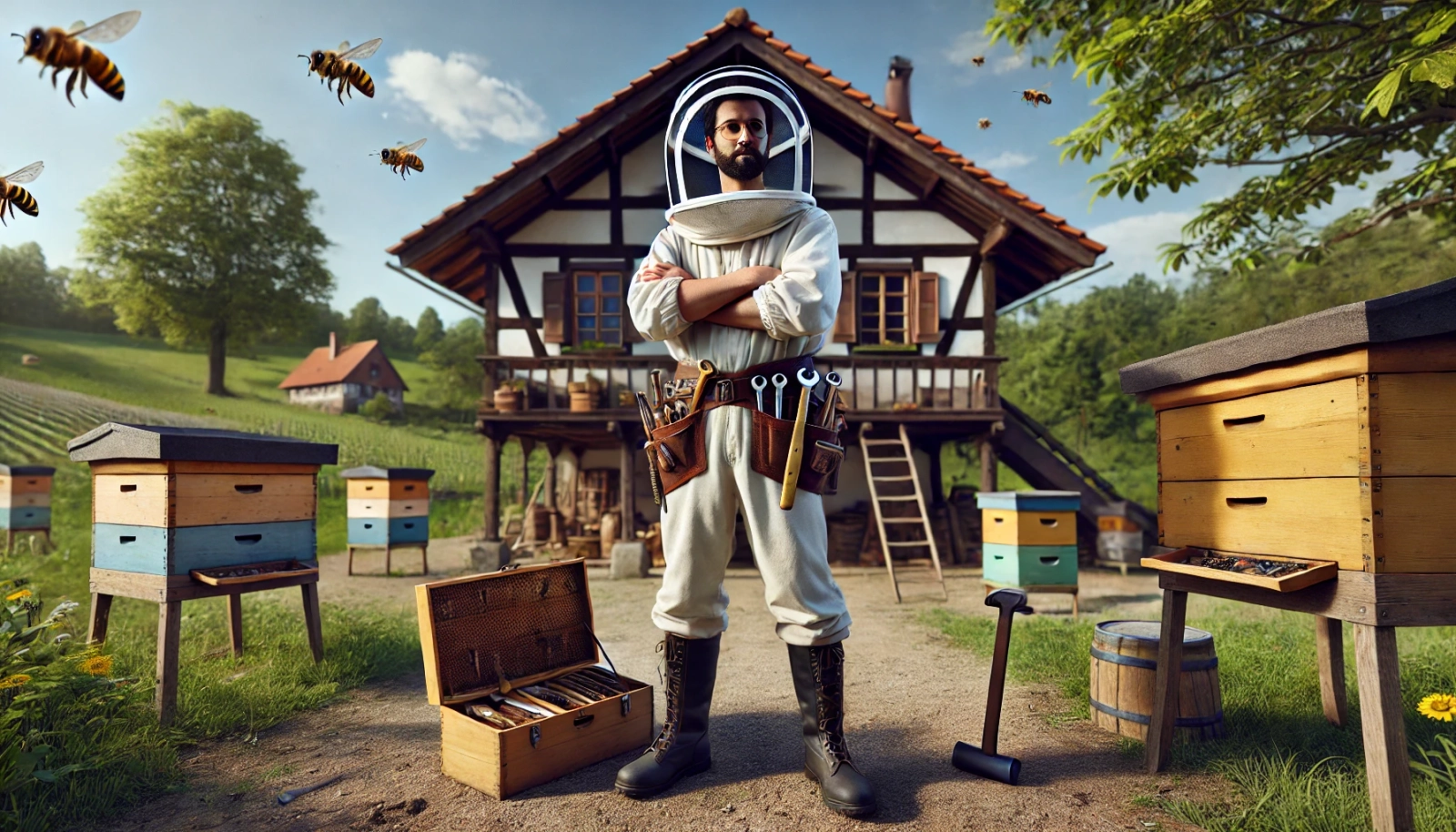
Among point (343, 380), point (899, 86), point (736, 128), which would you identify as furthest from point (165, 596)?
point (343, 380)

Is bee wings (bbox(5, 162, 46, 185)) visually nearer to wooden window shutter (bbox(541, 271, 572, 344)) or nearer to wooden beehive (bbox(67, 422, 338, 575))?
wooden beehive (bbox(67, 422, 338, 575))

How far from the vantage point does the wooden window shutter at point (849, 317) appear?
8977 millimetres

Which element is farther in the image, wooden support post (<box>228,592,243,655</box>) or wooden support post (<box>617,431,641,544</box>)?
wooden support post (<box>617,431,641,544</box>)

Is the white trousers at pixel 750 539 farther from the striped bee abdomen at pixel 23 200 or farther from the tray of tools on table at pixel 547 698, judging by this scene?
the striped bee abdomen at pixel 23 200

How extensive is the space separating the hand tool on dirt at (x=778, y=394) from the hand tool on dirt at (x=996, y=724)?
101 centimetres

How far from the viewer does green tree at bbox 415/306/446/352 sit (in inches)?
1346

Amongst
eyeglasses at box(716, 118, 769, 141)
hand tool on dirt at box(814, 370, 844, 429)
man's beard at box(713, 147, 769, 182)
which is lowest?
hand tool on dirt at box(814, 370, 844, 429)

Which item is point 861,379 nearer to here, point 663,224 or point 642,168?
point 663,224

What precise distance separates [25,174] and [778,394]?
236 cm

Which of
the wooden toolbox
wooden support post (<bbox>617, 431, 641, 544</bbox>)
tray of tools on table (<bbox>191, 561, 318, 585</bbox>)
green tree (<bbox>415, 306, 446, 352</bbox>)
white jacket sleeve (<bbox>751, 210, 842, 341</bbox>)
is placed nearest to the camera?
white jacket sleeve (<bbox>751, 210, 842, 341</bbox>)

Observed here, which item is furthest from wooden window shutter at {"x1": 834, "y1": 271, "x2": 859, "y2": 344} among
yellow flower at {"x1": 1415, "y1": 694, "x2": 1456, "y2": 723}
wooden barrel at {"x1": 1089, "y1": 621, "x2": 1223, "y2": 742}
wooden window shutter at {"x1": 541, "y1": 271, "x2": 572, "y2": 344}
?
yellow flower at {"x1": 1415, "y1": 694, "x2": 1456, "y2": 723}

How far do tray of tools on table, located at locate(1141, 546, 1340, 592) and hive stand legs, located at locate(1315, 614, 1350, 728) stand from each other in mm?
963

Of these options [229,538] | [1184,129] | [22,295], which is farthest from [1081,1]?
[22,295]

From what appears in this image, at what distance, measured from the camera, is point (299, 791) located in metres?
2.47
